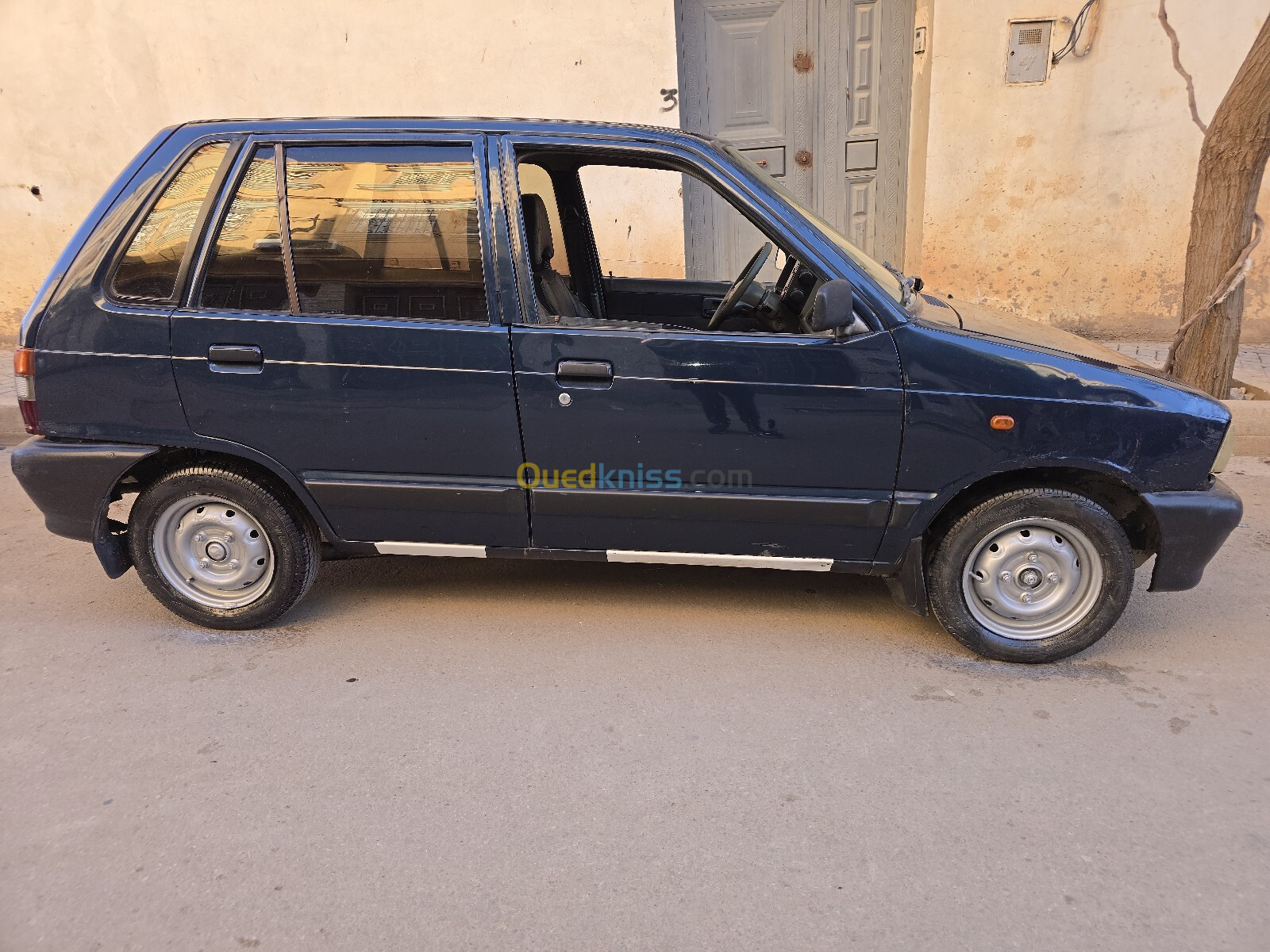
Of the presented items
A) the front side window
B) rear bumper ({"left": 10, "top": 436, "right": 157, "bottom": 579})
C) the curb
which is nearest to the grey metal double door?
the front side window

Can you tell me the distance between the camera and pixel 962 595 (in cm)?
341

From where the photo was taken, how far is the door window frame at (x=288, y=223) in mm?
3312

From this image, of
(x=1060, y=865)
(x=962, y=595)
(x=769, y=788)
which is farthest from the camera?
(x=962, y=595)

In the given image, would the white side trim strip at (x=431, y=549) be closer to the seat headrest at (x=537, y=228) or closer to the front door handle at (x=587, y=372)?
the front door handle at (x=587, y=372)

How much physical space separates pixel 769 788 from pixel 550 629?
125 centimetres

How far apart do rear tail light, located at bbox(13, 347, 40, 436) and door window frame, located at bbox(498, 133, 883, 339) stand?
1.81m

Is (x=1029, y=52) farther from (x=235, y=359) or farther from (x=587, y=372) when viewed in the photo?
(x=235, y=359)

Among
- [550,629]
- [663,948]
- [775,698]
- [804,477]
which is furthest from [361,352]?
[663,948]

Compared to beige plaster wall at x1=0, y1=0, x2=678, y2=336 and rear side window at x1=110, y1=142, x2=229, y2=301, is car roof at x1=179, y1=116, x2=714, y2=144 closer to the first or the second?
rear side window at x1=110, y1=142, x2=229, y2=301

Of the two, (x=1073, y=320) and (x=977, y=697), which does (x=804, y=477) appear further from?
(x=1073, y=320)

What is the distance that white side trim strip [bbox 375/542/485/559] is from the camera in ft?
11.8

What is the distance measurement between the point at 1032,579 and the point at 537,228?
223cm

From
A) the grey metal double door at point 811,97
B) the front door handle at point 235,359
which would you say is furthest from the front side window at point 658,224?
the front door handle at point 235,359

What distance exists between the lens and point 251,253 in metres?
3.38
